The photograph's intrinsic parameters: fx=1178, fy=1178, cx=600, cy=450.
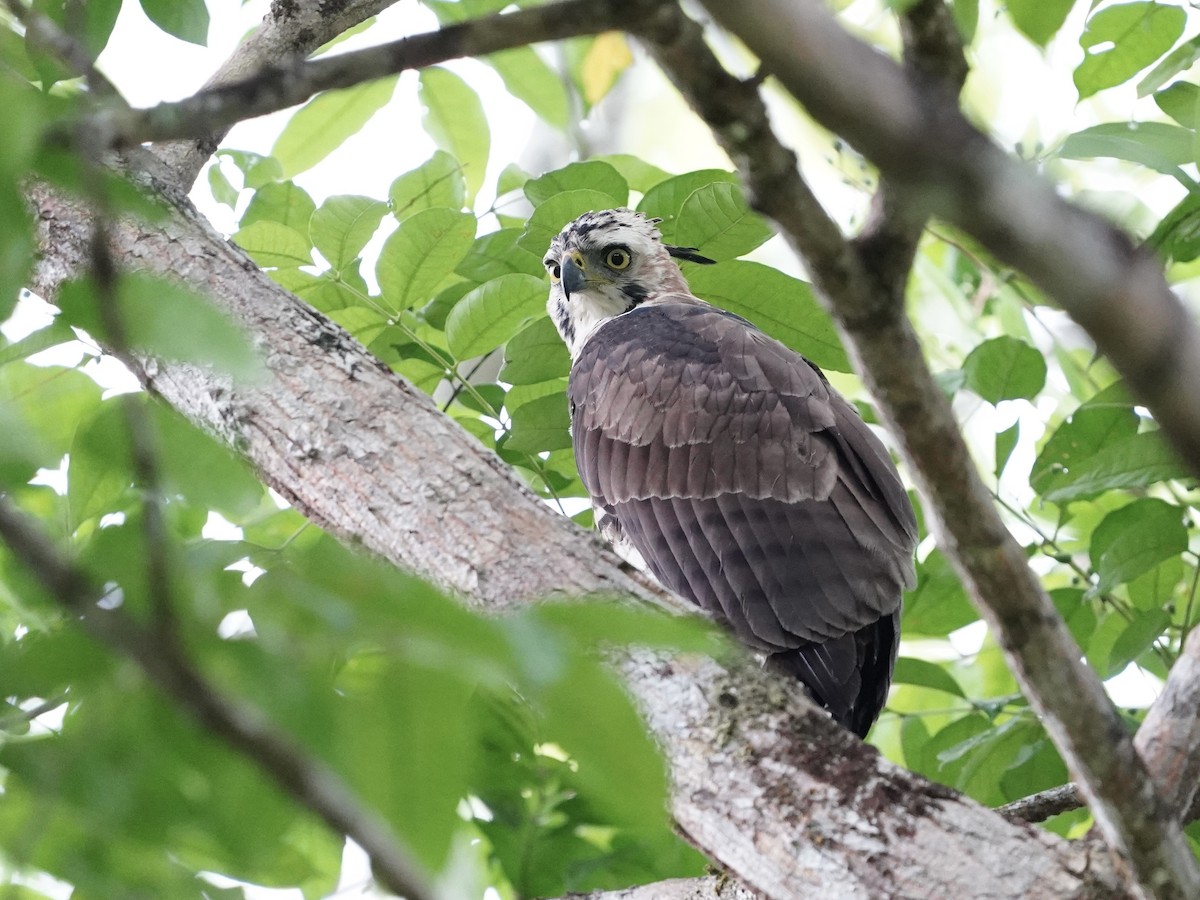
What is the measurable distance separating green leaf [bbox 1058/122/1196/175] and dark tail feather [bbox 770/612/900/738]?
155 cm

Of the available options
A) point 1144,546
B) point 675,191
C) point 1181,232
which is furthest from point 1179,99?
point 675,191

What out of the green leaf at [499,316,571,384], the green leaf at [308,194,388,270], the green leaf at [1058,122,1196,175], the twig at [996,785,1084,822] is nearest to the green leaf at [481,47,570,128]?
the green leaf at [499,316,571,384]

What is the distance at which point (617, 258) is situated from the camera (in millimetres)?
5273

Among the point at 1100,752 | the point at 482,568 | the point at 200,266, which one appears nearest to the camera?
the point at 1100,752

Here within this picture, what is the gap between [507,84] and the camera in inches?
150

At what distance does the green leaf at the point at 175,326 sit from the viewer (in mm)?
Result: 1014

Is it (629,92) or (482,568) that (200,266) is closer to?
(482,568)

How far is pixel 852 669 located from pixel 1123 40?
183cm

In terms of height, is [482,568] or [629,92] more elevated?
[629,92]

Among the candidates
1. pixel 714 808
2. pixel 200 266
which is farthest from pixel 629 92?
pixel 714 808

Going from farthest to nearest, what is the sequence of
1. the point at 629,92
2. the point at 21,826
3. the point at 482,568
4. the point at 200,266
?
1. the point at 629,92
2. the point at 200,266
3. the point at 482,568
4. the point at 21,826

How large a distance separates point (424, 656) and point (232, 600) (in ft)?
0.70

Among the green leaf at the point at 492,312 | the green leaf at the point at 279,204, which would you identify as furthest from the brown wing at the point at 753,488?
the green leaf at the point at 279,204

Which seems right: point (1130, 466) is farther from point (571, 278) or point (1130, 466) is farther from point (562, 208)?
point (571, 278)
